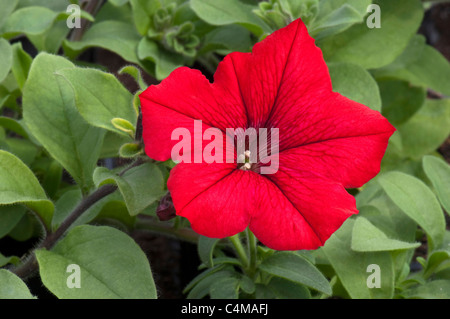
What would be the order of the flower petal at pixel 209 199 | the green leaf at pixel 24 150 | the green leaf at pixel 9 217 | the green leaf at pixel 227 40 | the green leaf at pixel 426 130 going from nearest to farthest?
the flower petal at pixel 209 199, the green leaf at pixel 9 217, the green leaf at pixel 24 150, the green leaf at pixel 227 40, the green leaf at pixel 426 130

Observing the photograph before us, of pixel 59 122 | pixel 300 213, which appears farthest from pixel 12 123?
pixel 300 213

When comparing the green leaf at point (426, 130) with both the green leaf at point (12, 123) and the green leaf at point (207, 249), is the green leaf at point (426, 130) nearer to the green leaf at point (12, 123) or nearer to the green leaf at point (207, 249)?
the green leaf at point (207, 249)

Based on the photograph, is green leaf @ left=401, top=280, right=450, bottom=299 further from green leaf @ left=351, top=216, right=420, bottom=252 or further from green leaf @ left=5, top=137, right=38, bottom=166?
green leaf @ left=5, top=137, right=38, bottom=166

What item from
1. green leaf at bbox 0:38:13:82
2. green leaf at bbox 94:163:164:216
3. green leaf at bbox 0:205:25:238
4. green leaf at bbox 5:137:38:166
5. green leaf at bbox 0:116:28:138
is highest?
green leaf at bbox 0:38:13:82

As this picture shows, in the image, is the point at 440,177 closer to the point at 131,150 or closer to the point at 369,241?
the point at 369,241

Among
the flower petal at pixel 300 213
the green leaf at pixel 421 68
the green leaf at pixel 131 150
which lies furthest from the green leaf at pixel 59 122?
the green leaf at pixel 421 68

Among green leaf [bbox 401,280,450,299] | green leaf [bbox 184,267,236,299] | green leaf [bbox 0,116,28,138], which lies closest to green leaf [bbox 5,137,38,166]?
green leaf [bbox 0,116,28,138]
